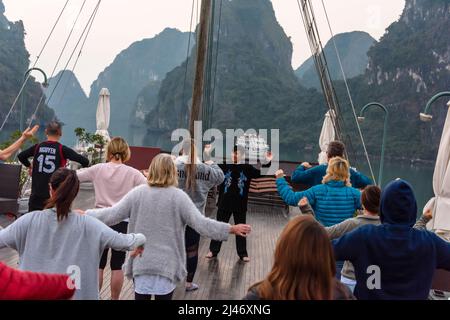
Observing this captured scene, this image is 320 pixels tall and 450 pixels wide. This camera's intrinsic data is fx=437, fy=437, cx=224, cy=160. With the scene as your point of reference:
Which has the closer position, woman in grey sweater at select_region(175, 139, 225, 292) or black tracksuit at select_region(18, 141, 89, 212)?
woman in grey sweater at select_region(175, 139, 225, 292)

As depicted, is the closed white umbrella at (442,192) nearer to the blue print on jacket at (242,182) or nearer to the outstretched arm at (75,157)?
the blue print on jacket at (242,182)

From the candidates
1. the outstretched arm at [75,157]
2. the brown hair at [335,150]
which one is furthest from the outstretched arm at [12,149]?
the brown hair at [335,150]

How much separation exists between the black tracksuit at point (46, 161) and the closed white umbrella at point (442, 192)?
9.86 ft

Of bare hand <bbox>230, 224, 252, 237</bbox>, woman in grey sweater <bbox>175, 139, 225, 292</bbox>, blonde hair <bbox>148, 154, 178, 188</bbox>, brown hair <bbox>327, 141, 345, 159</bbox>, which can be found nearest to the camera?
bare hand <bbox>230, 224, 252, 237</bbox>

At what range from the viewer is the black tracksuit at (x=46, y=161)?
3090 mm

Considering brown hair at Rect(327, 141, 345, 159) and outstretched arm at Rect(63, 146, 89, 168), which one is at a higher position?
brown hair at Rect(327, 141, 345, 159)

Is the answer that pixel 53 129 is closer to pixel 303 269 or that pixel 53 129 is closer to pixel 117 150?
pixel 117 150

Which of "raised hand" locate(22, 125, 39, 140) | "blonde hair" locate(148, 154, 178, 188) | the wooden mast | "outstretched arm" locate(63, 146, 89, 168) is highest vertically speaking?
the wooden mast

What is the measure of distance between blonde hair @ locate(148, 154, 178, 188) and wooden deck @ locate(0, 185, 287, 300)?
154 centimetres

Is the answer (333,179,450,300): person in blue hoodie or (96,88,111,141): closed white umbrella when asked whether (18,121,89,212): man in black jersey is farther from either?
(96,88,111,141): closed white umbrella

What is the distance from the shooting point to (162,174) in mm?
2162

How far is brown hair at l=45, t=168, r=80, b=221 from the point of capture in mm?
1695

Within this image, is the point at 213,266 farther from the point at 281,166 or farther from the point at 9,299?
the point at 281,166

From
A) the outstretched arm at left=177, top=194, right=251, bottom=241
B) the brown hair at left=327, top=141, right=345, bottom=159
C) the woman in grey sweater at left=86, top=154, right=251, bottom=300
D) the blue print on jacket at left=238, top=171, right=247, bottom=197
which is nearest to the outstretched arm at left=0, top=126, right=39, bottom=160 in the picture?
the woman in grey sweater at left=86, top=154, right=251, bottom=300
